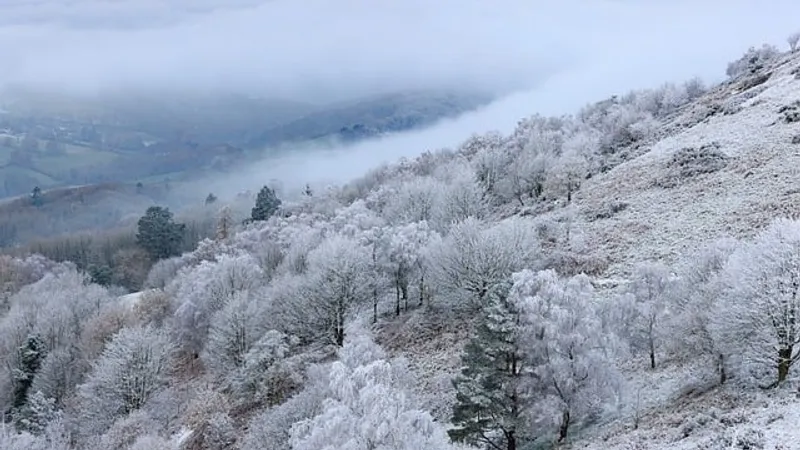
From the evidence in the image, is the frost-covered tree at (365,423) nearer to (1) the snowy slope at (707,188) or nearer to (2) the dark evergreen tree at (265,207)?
(1) the snowy slope at (707,188)

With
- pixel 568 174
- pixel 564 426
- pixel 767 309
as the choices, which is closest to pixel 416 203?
pixel 568 174

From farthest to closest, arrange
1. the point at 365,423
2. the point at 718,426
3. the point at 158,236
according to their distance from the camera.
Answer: the point at 158,236 < the point at 718,426 < the point at 365,423

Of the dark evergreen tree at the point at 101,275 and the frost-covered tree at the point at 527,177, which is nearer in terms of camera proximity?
the frost-covered tree at the point at 527,177

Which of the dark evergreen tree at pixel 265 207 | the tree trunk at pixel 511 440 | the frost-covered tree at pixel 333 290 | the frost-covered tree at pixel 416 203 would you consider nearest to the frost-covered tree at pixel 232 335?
the frost-covered tree at pixel 333 290

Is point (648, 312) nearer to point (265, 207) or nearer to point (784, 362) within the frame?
point (784, 362)

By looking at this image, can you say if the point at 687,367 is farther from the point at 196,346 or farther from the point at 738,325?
the point at 196,346
